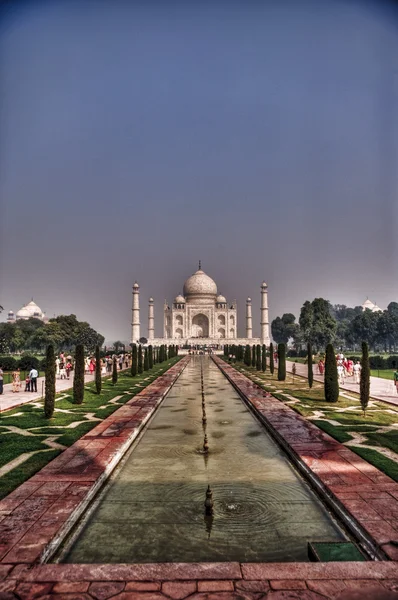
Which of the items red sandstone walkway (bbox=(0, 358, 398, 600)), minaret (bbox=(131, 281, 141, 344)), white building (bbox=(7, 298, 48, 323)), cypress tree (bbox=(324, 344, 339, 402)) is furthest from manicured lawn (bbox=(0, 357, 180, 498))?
white building (bbox=(7, 298, 48, 323))

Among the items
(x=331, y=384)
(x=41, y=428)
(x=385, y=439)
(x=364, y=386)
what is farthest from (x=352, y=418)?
(x=41, y=428)

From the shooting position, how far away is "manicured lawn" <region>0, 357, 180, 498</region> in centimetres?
654

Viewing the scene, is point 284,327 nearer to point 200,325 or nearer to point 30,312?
point 200,325

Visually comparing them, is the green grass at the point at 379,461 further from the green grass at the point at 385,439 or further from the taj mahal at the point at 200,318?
the taj mahal at the point at 200,318

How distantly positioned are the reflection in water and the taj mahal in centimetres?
5325

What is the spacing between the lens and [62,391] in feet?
52.9

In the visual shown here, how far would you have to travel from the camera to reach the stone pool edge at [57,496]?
4.06 meters

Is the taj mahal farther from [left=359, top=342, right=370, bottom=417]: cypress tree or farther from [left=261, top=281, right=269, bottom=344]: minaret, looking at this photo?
[left=359, top=342, right=370, bottom=417]: cypress tree

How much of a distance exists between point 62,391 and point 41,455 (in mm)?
9258

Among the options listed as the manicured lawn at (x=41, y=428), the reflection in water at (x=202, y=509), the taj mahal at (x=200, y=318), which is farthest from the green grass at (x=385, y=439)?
the taj mahal at (x=200, y=318)

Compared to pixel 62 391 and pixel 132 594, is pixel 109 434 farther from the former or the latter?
pixel 62 391

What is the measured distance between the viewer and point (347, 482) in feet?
18.8

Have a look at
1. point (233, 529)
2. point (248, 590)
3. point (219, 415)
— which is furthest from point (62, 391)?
point (248, 590)

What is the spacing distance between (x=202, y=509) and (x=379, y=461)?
3025 mm
